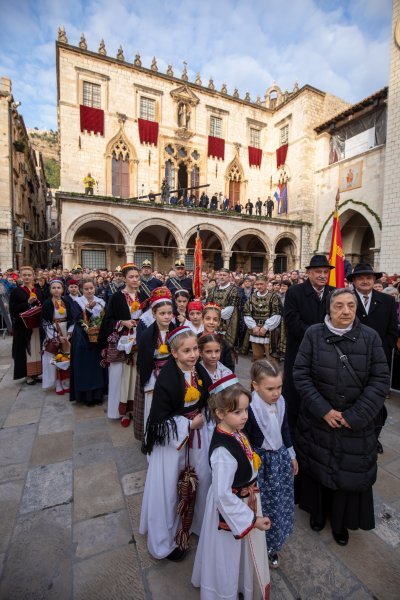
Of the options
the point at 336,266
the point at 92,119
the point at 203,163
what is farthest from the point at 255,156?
the point at 336,266

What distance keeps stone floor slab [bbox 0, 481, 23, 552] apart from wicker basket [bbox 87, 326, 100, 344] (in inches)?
78.9

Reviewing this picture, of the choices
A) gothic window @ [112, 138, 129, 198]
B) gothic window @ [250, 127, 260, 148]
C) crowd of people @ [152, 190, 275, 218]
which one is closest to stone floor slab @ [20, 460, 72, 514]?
crowd of people @ [152, 190, 275, 218]

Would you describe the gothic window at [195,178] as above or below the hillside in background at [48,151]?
below

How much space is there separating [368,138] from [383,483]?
1980 centimetres

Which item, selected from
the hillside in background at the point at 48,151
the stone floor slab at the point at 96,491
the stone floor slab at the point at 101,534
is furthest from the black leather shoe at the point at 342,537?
the hillside in background at the point at 48,151

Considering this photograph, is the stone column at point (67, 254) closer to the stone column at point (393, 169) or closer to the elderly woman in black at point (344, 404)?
the elderly woman in black at point (344, 404)

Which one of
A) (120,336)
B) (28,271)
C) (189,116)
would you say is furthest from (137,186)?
(120,336)

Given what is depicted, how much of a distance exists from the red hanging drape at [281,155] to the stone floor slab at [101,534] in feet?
82.9

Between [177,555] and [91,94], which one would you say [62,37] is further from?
[177,555]

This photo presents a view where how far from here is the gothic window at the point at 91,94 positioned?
57.6 ft

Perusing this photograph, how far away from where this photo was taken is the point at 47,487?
9.03 ft

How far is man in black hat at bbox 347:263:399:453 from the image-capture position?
3365mm

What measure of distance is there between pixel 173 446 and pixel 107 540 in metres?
1.02

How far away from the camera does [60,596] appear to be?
181 cm
